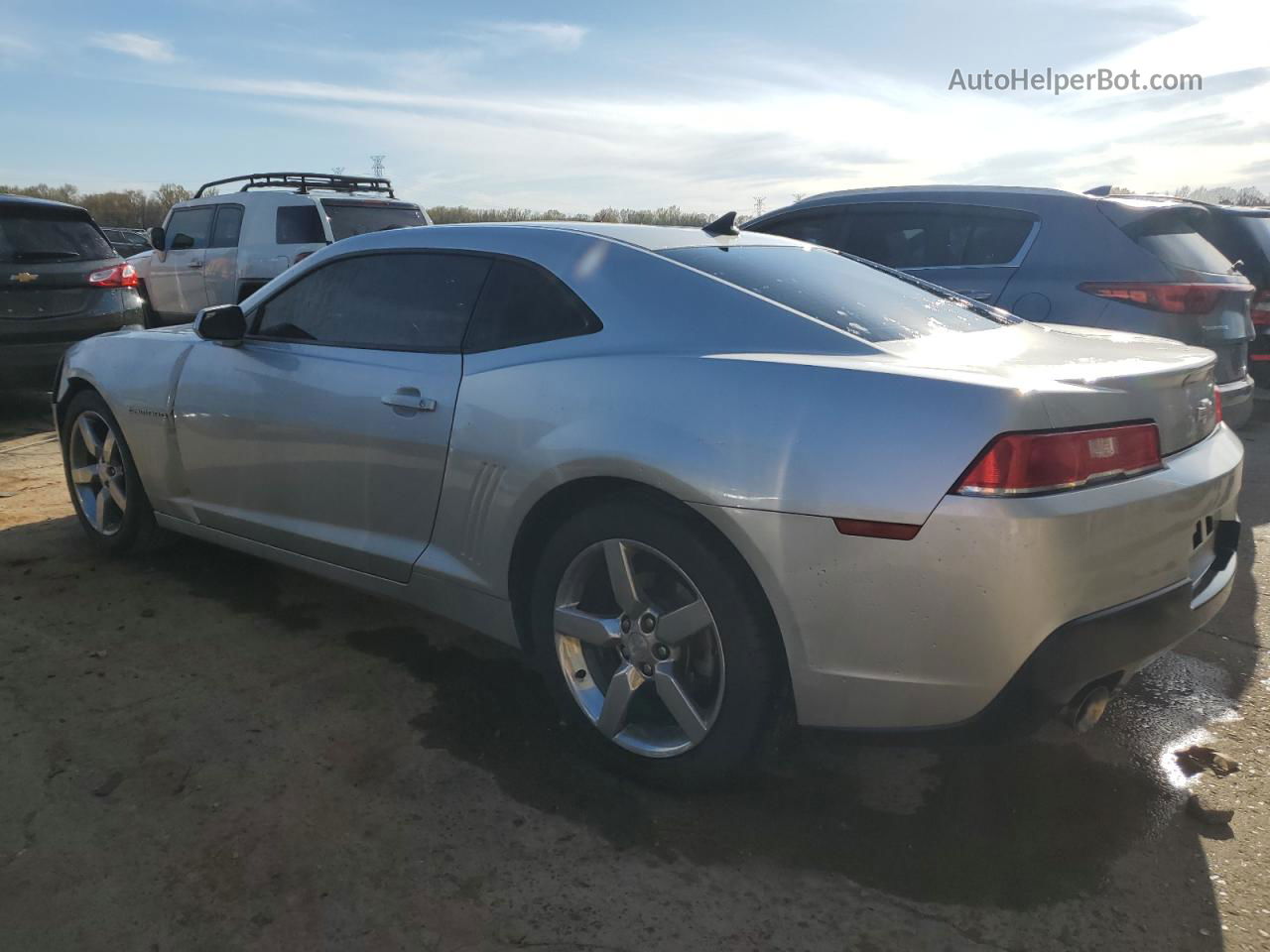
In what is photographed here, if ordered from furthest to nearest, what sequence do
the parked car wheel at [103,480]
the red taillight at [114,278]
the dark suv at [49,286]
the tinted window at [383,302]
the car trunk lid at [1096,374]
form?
the red taillight at [114,278] → the dark suv at [49,286] → the parked car wheel at [103,480] → the tinted window at [383,302] → the car trunk lid at [1096,374]

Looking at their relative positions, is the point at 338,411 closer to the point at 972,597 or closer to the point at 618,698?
the point at 618,698

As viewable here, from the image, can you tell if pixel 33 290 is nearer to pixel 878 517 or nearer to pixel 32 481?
pixel 32 481

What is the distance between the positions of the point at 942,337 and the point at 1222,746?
1.45 m

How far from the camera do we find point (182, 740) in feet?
9.66

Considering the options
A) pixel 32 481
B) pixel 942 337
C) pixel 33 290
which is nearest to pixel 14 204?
pixel 33 290

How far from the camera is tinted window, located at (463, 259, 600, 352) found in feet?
9.47

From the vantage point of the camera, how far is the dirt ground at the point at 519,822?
2170mm

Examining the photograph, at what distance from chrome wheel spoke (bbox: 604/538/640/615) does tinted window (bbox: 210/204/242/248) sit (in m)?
9.47

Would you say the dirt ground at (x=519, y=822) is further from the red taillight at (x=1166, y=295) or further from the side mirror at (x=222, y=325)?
the red taillight at (x=1166, y=295)

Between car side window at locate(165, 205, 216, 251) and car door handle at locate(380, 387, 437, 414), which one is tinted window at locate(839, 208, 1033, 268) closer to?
car door handle at locate(380, 387, 437, 414)

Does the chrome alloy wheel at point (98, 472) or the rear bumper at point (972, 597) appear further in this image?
the chrome alloy wheel at point (98, 472)

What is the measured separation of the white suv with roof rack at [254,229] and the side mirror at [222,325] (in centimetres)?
626

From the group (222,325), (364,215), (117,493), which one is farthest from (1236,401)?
(364,215)

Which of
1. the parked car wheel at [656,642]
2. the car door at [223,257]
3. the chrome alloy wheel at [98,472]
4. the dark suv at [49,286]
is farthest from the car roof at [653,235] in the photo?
the car door at [223,257]
